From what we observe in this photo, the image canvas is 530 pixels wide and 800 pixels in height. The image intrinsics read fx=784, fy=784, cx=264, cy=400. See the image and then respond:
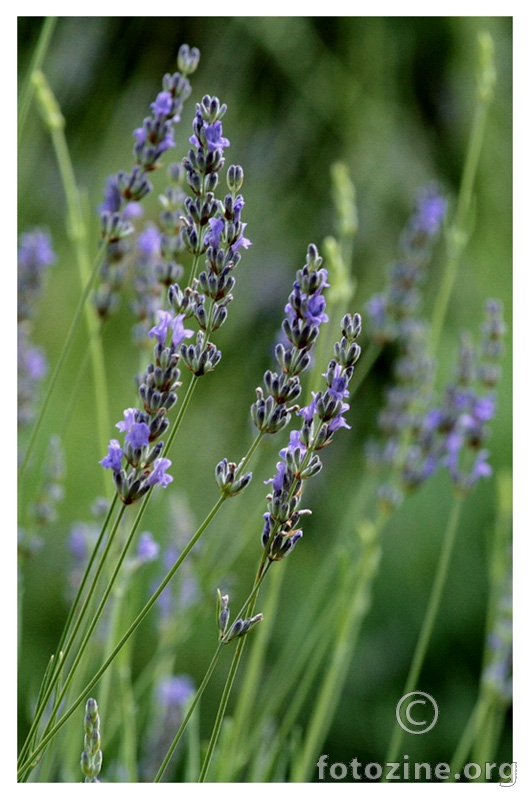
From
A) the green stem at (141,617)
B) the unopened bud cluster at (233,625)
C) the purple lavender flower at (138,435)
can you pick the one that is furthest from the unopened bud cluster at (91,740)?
the purple lavender flower at (138,435)

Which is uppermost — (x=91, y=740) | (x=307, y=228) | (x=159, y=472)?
(x=307, y=228)

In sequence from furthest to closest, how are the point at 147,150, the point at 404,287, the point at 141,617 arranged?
the point at 404,287, the point at 147,150, the point at 141,617

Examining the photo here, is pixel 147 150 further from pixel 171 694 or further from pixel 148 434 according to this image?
pixel 171 694

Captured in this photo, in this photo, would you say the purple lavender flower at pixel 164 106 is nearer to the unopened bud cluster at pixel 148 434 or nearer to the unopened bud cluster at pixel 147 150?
the unopened bud cluster at pixel 147 150

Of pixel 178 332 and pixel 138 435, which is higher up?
pixel 178 332

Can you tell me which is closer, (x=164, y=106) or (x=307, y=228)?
(x=164, y=106)

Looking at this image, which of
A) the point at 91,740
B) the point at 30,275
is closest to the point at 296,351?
the point at 91,740

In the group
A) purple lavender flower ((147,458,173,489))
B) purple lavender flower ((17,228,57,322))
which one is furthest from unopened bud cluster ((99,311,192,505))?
purple lavender flower ((17,228,57,322))

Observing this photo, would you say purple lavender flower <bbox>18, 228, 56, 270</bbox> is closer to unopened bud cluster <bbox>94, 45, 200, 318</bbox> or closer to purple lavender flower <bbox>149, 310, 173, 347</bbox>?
unopened bud cluster <bbox>94, 45, 200, 318</bbox>

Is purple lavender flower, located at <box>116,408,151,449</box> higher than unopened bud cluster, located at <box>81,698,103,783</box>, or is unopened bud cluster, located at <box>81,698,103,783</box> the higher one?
purple lavender flower, located at <box>116,408,151,449</box>
